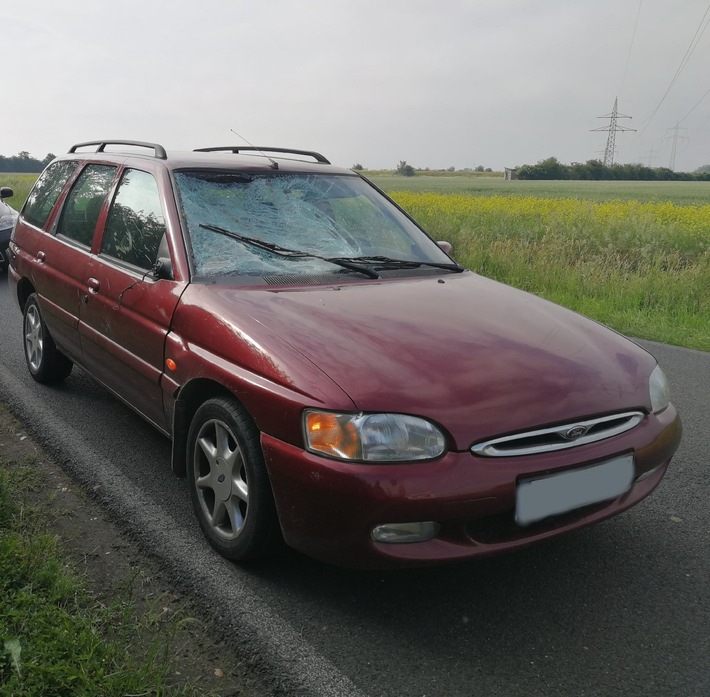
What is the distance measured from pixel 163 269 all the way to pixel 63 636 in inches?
64.9

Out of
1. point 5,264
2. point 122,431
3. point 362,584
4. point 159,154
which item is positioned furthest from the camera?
point 5,264

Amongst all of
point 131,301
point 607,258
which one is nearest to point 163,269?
point 131,301

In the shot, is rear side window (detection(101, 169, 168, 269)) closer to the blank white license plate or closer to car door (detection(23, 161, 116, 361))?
car door (detection(23, 161, 116, 361))

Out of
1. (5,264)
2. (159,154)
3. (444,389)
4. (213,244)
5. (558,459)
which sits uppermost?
(159,154)

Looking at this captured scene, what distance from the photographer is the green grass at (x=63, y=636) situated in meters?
2.17

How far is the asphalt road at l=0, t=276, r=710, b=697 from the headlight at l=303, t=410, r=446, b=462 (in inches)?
24.5

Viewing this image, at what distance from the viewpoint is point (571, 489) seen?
258cm

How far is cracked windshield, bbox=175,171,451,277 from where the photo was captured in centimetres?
351

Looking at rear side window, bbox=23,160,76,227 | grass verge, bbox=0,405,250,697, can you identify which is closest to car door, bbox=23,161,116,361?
rear side window, bbox=23,160,76,227

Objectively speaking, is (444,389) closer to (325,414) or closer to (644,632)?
(325,414)

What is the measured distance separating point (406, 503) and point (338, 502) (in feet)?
0.72

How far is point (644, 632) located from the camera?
2578mm

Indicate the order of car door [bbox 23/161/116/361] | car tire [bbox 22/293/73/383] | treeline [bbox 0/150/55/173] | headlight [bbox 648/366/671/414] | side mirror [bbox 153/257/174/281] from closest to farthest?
1. headlight [bbox 648/366/671/414]
2. side mirror [bbox 153/257/174/281]
3. car door [bbox 23/161/116/361]
4. car tire [bbox 22/293/73/383]
5. treeline [bbox 0/150/55/173]

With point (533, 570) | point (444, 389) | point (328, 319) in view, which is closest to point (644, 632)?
point (533, 570)
